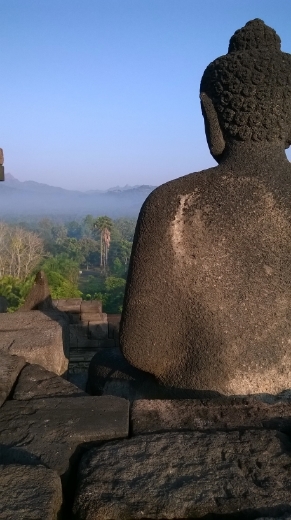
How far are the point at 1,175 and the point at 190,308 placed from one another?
4.04 metres

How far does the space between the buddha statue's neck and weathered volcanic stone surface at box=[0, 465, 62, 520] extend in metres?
1.36

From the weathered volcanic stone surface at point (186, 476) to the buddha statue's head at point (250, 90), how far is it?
1.21 meters

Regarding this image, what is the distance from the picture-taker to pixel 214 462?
1474mm

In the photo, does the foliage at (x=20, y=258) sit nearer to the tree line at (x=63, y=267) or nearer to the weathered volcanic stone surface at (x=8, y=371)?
the tree line at (x=63, y=267)

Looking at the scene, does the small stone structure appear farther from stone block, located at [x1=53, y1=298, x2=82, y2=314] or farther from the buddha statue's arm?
the buddha statue's arm

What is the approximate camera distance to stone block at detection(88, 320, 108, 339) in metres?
→ 6.42

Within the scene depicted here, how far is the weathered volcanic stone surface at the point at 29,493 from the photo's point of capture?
4.05 ft

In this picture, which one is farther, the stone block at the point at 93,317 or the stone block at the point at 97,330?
the stone block at the point at 93,317

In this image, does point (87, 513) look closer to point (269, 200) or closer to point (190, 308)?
point (190, 308)

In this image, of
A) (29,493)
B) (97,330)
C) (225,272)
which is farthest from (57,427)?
(97,330)

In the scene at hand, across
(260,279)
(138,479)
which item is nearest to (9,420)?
(138,479)

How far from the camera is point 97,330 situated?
6.50 metres

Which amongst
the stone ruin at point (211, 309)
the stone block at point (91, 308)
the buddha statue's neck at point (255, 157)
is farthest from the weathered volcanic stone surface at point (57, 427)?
the stone block at point (91, 308)

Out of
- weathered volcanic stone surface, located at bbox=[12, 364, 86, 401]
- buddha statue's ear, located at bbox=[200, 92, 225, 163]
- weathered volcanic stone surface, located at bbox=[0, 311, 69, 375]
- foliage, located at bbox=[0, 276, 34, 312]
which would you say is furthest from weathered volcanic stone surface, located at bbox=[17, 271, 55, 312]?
foliage, located at bbox=[0, 276, 34, 312]
